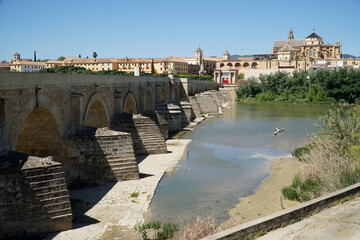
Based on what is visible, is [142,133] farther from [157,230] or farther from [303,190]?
[157,230]

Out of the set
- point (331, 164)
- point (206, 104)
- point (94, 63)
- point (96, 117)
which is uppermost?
point (94, 63)

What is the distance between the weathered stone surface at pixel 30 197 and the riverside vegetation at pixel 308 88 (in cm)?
4546

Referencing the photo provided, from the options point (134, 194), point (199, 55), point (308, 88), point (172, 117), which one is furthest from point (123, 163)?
point (199, 55)

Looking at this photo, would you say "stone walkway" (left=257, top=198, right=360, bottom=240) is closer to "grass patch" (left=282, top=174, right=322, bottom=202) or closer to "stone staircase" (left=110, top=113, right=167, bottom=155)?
"grass patch" (left=282, top=174, right=322, bottom=202)

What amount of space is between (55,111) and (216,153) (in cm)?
882

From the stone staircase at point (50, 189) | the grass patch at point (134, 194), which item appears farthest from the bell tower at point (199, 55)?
the stone staircase at point (50, 189)

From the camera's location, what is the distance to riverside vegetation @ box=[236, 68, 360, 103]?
50375 millimetres

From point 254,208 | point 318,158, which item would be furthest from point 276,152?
point 254,208

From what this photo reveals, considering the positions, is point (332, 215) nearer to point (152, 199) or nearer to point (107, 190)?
point (152, 199)

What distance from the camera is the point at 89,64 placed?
3113 inches

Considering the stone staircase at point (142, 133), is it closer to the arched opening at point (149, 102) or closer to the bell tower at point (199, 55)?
the arched opening at point (149, 102)

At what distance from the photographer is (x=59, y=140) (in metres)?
13.2

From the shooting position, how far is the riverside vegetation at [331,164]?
999 cm

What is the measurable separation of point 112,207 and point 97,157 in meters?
2.76
